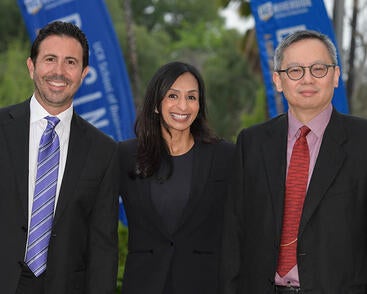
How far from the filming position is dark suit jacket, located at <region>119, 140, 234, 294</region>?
447cm

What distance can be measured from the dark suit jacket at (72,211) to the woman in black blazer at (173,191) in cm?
28

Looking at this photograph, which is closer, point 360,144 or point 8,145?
point 360,144

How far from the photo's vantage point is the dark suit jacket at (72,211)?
389 centimetres

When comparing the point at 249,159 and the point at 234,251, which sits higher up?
the point at 249,159

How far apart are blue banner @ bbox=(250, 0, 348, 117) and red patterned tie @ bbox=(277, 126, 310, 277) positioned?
5.11 meters

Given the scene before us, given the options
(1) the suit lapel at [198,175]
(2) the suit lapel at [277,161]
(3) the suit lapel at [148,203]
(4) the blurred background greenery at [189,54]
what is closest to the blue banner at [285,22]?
(4) the blurred background greenery at [189,54]

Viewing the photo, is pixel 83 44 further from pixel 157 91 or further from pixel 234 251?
pixel 234 251

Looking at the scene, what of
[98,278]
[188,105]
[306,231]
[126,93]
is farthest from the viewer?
[126,93]

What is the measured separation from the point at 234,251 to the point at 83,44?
1642mm

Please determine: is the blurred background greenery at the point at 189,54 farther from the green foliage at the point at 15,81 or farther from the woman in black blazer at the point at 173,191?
the woman in black blazer at the point at 173,191

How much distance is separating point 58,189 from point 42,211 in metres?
0.18

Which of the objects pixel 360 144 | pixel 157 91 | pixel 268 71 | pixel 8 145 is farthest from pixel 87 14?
pixel 360 144

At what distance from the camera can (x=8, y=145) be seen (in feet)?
13.1

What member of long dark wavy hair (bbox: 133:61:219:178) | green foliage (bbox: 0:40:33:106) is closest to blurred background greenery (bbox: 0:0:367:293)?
green foliage (bbox: 0:40:33:106)
